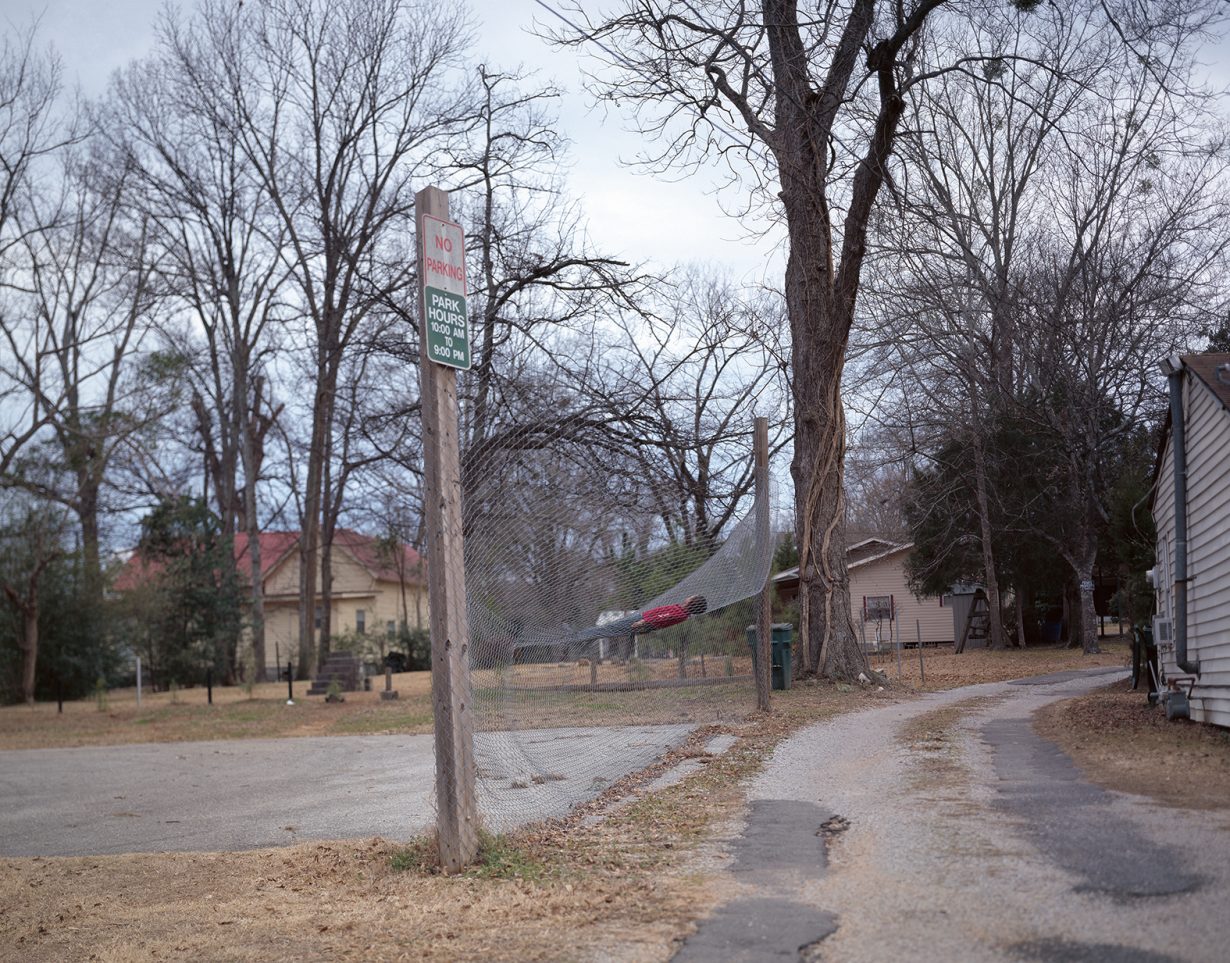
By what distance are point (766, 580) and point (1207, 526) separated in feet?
13.6

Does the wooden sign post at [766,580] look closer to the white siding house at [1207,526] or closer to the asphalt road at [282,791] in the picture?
the asphalt road at [282,791]

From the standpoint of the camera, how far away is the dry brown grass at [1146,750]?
6.88 metres

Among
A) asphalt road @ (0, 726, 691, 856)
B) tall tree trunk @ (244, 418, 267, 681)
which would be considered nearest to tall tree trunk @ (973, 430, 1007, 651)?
tall tree trunk @ (244, 418, 267, 681)

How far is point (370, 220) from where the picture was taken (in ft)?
84.9

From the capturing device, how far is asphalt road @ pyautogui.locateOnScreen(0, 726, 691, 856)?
8258mm

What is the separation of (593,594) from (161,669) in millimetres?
28297

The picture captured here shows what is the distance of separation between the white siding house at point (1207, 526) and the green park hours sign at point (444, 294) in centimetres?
598

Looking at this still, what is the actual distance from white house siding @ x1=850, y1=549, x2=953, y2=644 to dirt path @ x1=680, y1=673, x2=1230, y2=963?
36097 mm

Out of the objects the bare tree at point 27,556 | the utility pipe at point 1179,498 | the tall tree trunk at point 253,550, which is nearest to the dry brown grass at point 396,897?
the utility pipe at point 1179,498

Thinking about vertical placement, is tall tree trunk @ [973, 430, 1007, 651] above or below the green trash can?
above

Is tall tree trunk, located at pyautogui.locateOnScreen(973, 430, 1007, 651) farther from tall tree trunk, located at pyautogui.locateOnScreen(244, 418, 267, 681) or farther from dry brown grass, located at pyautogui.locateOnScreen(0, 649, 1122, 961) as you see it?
dry brown grass, located at pyautogui.locateOnScreen(0, 649, 1122, 961)

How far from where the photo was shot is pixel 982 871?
16.9 feet

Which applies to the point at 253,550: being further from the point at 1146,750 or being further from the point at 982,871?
the point at 982,871

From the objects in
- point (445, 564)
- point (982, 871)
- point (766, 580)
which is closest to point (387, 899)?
point (445, 564)
